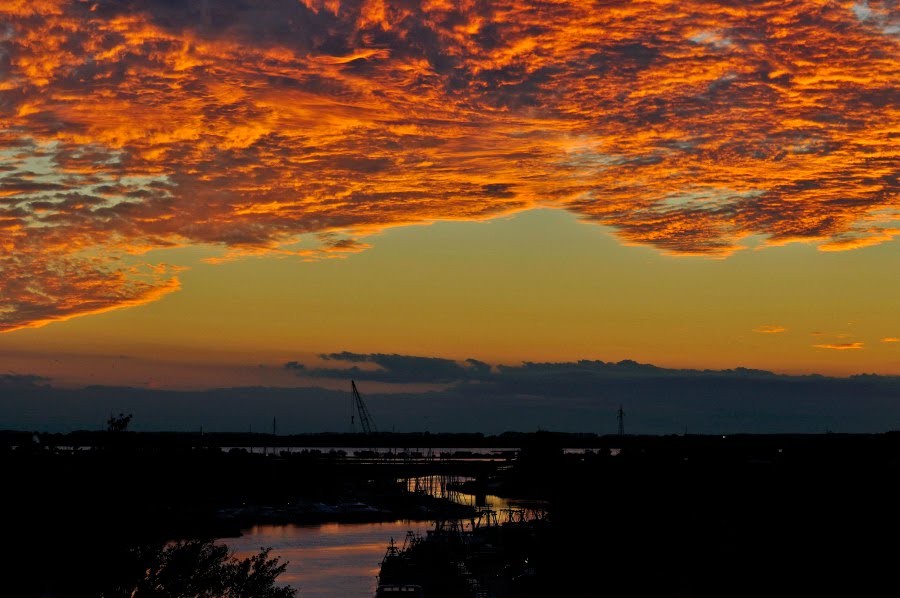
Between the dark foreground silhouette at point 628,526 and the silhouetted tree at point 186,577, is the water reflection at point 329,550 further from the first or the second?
the silhouetted tree at point 186,577

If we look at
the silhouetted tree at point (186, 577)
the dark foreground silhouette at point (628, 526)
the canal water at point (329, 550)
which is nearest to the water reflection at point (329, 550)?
the canal water at point (329, 550)

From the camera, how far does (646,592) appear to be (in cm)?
5678

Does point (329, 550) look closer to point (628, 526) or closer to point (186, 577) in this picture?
point (628, 526)

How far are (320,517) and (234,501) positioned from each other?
2218 centimetres

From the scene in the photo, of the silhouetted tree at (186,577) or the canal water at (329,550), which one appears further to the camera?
the canal water at (329,550)

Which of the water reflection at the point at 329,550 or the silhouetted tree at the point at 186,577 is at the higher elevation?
the silhouetted tree at the point at 186,577

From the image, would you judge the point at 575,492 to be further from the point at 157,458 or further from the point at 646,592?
the point at 157,458

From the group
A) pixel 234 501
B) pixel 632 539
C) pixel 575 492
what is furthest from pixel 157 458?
pixel 234 501

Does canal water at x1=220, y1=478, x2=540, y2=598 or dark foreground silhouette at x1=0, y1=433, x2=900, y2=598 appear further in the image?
canal water at x1=220, y1=478, x2=540, y2=598

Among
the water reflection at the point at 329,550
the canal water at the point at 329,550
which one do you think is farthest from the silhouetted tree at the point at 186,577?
the water reflection at the point at 329,550

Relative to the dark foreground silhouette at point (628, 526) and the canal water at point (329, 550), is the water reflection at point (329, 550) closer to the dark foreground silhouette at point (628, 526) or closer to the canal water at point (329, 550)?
the canal water at point (329, 550)

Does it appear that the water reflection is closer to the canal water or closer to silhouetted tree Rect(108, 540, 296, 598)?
the canal water

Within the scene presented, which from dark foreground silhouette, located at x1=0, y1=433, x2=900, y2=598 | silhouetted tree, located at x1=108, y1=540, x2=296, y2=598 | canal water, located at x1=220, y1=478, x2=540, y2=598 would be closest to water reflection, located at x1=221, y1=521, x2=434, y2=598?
canal water, located at x1=220, y1=478, x2=540, y2=598

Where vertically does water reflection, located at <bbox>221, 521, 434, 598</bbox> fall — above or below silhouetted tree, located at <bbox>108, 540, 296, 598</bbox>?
below
